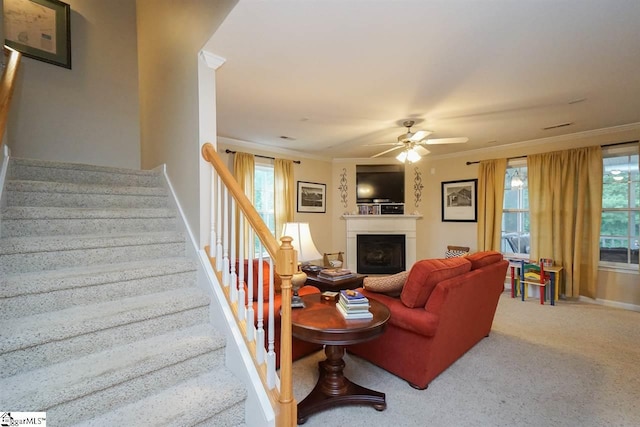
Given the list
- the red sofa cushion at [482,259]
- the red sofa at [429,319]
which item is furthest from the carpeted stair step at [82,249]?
the red sofa cushion at [482,259]

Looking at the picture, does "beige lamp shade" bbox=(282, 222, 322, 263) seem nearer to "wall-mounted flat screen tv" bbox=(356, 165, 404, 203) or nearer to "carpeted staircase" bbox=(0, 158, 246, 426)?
"carpeted staircase" bbox=(0, 158, 246, 426)

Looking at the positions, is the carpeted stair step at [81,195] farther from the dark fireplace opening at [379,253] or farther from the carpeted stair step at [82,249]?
the dark fireplace opening at [379,253]

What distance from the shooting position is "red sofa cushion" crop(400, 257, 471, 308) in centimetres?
204

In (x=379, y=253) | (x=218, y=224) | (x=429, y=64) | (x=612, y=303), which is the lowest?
Answer: (x=612, y=303)

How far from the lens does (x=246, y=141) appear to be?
15.3 feet

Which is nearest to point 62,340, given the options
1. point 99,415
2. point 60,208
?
point 99,415

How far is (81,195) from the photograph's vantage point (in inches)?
85.7

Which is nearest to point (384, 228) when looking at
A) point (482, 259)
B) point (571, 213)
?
point (571, 213)

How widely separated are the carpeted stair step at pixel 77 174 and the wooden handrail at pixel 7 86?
74cm

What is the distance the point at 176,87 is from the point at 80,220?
1245mm

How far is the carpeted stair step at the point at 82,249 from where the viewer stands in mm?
1584

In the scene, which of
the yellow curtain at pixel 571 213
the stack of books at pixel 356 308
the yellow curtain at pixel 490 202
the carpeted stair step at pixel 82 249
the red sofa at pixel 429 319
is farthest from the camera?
the yellow curtain at pixel 490 202

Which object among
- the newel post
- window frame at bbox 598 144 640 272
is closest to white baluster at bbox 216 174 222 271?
the newel post

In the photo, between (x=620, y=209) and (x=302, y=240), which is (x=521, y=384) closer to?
(x=302, y=240)
